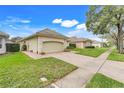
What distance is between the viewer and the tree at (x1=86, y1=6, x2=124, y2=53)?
1763 cm

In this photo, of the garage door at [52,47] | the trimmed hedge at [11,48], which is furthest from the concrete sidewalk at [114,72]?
the trimmed hedge at [11,48]

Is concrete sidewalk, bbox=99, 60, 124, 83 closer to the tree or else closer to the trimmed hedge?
the tree

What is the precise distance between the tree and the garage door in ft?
17.2

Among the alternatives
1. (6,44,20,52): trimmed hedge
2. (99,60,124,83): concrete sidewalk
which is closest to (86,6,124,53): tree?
(99,60,124,83): concrete sidewalk

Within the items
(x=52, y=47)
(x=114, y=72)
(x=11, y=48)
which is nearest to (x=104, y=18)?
(x=52, y=47)

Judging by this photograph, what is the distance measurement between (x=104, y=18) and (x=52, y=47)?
7703mm

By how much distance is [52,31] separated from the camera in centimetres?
1823

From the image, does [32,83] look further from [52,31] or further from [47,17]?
[52,31]

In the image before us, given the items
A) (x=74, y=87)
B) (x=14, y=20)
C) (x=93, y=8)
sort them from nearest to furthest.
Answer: (x=74, y=87) → (x=14, y=20) → (x=93, y=8)

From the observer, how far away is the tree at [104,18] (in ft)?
57.8

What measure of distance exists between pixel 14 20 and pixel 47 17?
3.50m

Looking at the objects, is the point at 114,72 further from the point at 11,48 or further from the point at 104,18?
the point at 11,48

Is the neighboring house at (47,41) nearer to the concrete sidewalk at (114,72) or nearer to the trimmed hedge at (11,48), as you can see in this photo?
the trimmed hedge at (11,48)
